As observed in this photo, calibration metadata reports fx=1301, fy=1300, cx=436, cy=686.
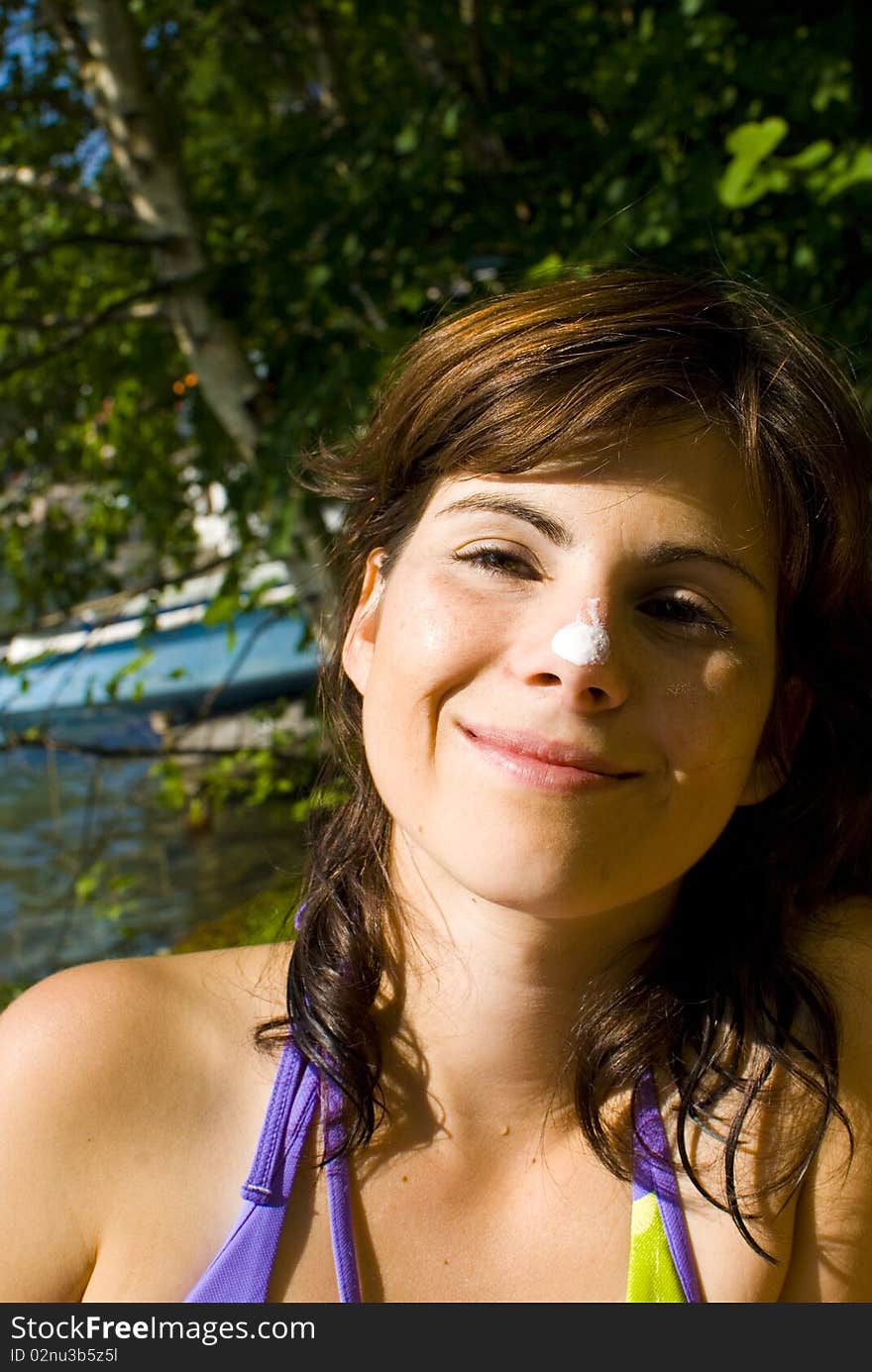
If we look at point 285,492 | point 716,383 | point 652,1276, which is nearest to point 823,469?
point 716,383

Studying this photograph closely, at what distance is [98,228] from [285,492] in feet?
8.75

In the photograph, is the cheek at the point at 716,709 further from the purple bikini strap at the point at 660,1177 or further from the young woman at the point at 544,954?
the purple bikini strap at the point at 660,1177

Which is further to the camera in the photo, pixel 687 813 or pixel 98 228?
pixel 98 228

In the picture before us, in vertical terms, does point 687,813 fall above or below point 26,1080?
above

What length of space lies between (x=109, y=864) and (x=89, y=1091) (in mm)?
6158

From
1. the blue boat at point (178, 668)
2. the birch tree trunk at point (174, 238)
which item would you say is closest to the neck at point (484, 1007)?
the birch tree trunk at point (174, 238)

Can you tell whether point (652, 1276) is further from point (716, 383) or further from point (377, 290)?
point (377, 290)

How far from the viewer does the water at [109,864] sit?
615 centimetres

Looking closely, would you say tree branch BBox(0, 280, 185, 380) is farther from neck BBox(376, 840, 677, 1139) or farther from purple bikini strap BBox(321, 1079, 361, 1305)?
purple bikini strap BBox(321, 1079, 361, 1305)

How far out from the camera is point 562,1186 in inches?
70.3

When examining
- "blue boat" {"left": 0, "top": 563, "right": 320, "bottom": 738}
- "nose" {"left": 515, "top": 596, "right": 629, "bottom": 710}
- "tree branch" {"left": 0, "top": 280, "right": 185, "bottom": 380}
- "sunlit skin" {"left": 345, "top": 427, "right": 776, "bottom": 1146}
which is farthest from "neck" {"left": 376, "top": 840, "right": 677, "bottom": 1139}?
"blue boat" {"left": 0, "top": 563, "right": 320, "bottom": 738}

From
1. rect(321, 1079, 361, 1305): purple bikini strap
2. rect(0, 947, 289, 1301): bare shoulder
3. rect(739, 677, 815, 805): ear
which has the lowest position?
rect(321, 1079, 361, 1305): purple bikini strap

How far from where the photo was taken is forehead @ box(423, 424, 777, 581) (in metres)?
1.60

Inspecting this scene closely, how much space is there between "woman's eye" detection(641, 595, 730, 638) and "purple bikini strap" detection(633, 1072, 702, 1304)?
65cm
